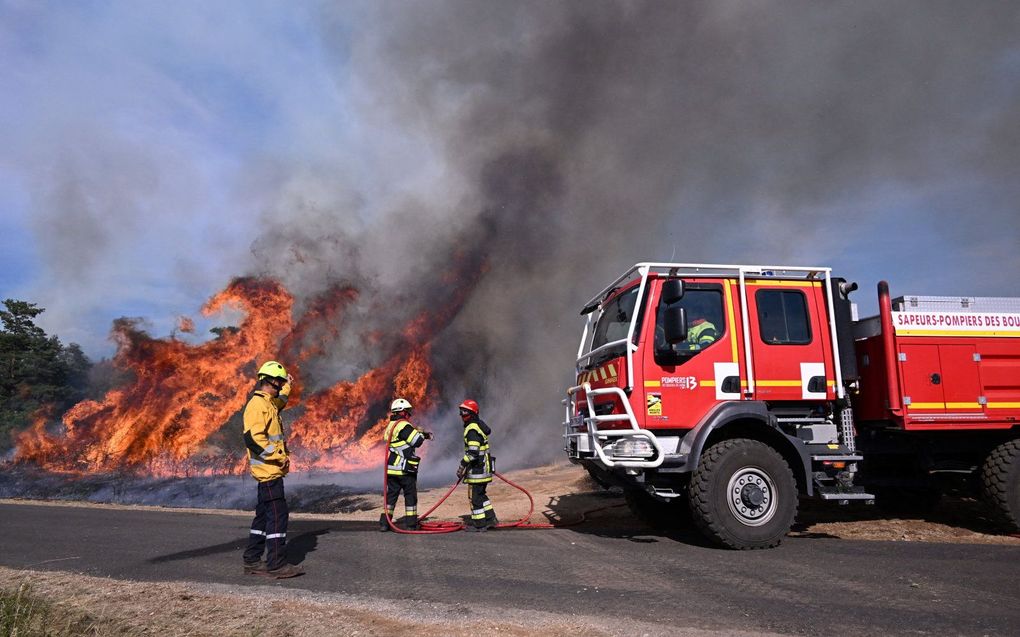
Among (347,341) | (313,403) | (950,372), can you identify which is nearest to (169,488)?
(313,403)

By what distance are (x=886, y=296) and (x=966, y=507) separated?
447cm

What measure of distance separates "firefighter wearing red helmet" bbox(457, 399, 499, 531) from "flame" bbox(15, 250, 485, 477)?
11577mm

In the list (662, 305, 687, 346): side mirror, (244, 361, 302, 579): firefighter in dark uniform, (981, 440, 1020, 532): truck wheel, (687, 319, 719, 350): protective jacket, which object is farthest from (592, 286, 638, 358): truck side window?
(981, 440, 1020, 532): truck wheel

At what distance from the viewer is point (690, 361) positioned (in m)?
6.26

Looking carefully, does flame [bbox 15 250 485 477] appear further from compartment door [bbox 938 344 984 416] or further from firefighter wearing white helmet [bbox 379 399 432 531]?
compartment door [bbox 938 344 984 416]

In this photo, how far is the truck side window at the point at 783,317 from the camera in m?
6.52

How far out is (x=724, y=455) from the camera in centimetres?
594

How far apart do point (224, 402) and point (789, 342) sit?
17.1 meters

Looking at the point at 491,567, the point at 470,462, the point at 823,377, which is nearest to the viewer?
the point at 491,567

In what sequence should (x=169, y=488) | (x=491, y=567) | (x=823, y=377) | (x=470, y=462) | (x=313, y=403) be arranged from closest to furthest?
(x=491, y=567) → (x=823, y=377) → (x=470, y=462) → (x=169, y=488) → (x=313, y=403)

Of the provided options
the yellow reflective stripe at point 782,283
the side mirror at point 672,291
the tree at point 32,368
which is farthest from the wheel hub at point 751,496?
the tree at point 32,368

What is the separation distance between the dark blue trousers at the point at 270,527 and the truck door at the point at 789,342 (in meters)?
4.97

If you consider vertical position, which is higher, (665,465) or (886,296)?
(886,296)

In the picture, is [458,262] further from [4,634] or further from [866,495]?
[4,634]
